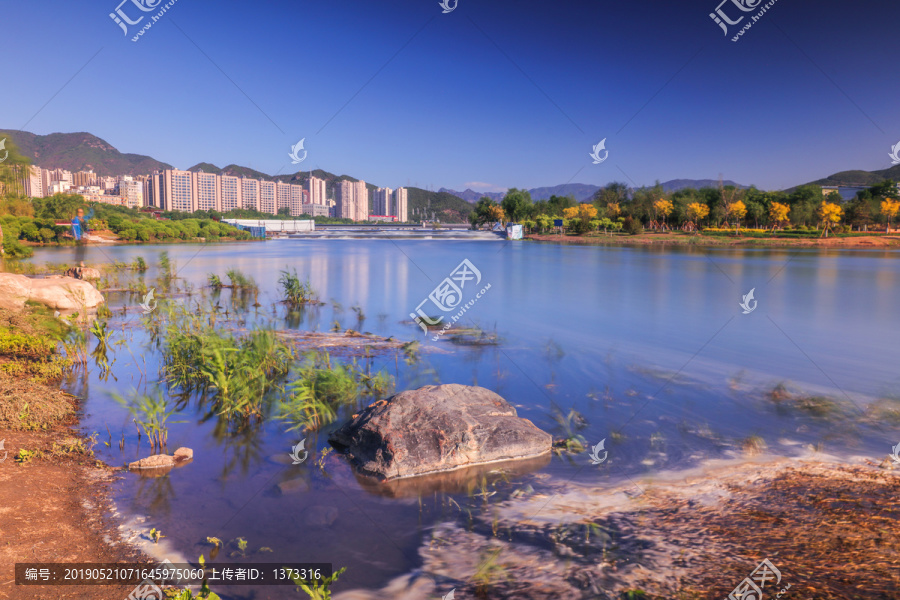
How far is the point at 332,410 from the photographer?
689 centimetres

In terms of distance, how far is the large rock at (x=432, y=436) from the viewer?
5230mm

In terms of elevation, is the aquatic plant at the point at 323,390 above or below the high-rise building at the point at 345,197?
below

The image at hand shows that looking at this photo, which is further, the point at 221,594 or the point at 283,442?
the point at 283,442

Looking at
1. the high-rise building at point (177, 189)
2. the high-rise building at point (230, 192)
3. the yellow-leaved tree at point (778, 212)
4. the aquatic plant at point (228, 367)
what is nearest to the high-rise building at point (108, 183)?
the high-rise building at point (177, 189)

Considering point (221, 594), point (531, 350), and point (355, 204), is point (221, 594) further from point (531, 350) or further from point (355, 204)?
point (355, 204)

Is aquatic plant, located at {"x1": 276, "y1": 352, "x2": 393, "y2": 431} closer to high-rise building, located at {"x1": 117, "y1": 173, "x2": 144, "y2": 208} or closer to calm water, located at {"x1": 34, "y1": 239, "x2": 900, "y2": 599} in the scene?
calm water, located at {"x1": 34, "y1": 239, "x2": 900, "y2": 599}

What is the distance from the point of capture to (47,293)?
11.9 m

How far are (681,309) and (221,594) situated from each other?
16747 mm

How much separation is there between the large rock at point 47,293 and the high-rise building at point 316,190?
153 metres

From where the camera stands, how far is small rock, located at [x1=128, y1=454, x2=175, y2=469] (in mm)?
5148

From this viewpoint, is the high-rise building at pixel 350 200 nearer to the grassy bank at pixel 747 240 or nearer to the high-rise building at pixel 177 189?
the high-rise building at pixel 177 189

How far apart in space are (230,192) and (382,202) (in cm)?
5180

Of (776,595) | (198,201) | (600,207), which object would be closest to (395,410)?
Answer: (776,595)

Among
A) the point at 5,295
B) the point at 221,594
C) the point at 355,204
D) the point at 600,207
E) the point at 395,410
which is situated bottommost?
the point at 221,594
